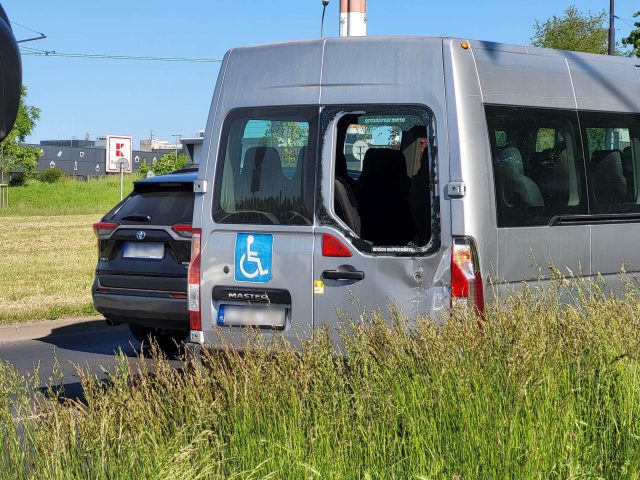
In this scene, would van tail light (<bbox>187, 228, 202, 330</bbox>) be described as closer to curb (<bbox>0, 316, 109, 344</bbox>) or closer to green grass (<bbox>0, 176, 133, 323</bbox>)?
curb (<bbox>0, 316, 109, 344</bbox>)

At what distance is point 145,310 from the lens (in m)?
10.3

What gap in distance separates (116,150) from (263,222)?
92.5 ft

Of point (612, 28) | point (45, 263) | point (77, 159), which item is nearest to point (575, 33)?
point (612, 28)

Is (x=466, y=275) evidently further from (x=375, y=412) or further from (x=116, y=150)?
(x=116, y=150)

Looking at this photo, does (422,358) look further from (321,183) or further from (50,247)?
(50,247)

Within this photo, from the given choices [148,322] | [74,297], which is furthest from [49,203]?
[148,322]

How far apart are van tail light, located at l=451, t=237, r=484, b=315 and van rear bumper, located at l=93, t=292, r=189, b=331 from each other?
412 centimetres

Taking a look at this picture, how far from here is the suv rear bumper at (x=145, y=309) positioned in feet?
33.3

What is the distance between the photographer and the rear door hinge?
6.50 metres

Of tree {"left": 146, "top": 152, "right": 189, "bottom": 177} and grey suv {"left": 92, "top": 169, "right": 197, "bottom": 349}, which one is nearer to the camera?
grey suv {"left": 92, "top": 169, "right": 197, "bottom": 349}

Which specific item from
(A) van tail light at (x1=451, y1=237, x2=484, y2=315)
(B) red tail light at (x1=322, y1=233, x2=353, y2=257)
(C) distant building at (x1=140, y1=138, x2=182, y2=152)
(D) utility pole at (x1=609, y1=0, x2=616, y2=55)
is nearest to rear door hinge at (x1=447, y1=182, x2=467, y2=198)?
(A) van tail light at (x1=451, y1=237, x2=484, y2=315)

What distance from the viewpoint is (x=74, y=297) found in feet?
49.3

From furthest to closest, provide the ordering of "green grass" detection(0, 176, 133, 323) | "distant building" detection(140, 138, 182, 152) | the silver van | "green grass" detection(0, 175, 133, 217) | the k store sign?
"distant building" detection(140, 138, 182, 152), "green grass" detection(0, 175, 133, 217), the k store sign, "green grass" detection(0, 176, 133, 323), the silver van

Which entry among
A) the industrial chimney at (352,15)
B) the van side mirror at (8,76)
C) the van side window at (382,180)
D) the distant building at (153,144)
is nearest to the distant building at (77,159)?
the distant building at (153,144)
